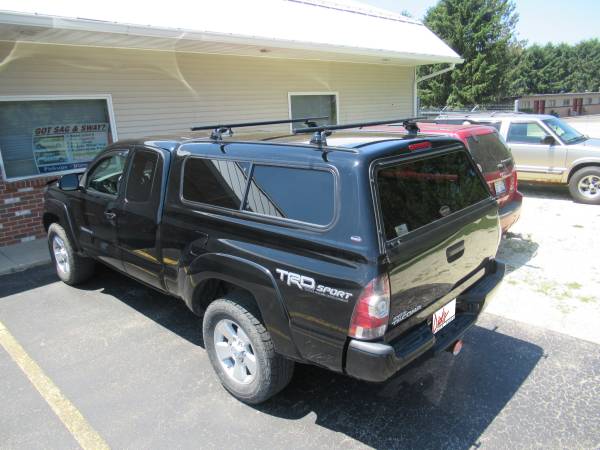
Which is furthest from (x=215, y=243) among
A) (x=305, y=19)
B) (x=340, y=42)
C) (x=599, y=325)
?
(x=305, y=19)

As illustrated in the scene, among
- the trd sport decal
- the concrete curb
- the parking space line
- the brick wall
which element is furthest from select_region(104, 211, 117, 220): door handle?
the brick wall

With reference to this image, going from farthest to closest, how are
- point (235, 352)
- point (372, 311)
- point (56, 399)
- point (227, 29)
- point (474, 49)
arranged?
point (474, 49) → point (227, 29) → point (56, 399) → point (235, 352) → point (372, 311)

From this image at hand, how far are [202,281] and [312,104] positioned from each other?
9144 millimetres

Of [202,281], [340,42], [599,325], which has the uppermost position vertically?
[340,42]

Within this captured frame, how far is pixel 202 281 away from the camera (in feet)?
10.2

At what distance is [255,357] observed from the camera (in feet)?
9.45

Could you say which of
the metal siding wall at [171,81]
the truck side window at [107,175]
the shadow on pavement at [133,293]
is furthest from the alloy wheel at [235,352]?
the metal siding wall at [171,81]

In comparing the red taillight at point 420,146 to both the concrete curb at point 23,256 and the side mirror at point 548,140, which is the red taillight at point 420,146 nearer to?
the concrete curb at point 23,256

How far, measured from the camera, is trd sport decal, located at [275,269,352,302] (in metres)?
2.37

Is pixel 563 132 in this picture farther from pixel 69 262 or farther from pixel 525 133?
pixel 69 262

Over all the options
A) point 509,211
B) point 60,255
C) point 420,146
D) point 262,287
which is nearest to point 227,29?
point 60,255

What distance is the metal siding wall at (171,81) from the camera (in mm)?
6945

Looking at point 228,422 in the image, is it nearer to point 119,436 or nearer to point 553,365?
point 119,436

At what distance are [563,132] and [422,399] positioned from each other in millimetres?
8061
